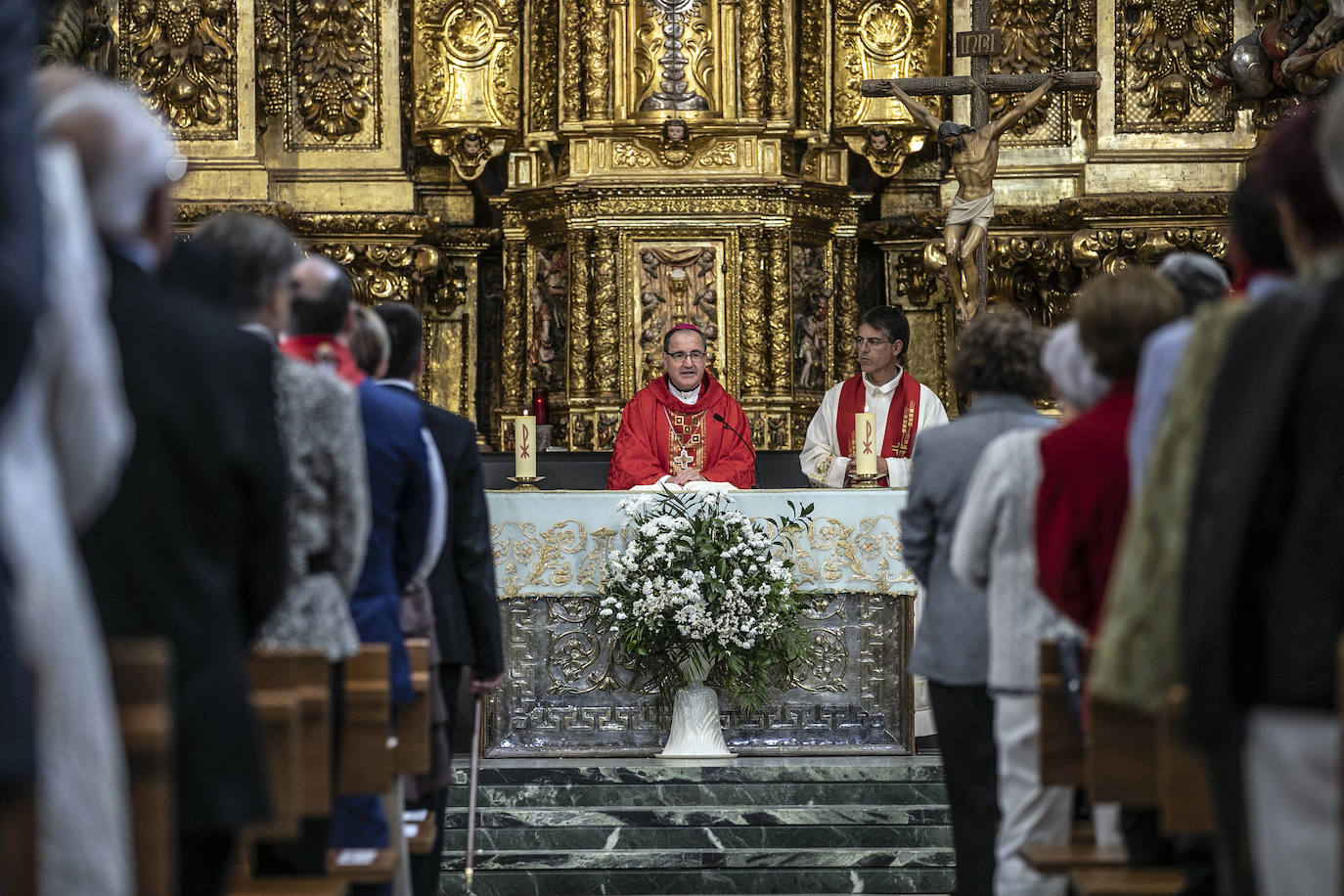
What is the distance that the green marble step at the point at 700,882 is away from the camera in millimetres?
7027

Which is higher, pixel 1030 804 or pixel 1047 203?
pixel 1047 203

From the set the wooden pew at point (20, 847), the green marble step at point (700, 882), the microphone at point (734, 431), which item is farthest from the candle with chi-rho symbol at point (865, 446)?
the wooden pew at point (20, 847)

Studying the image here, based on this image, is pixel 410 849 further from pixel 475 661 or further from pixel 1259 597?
pixel 1259 597

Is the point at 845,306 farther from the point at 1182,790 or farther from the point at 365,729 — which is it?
the point at 1182,790

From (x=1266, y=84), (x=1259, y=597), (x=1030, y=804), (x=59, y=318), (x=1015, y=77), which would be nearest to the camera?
(x=59, y=318)

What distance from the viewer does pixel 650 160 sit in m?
10.5

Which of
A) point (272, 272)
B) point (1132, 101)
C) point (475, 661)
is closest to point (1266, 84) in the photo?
point (1132, 101)

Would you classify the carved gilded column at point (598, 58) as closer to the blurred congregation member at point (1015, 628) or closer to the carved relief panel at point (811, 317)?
the carved relief panel at point (811, 317)

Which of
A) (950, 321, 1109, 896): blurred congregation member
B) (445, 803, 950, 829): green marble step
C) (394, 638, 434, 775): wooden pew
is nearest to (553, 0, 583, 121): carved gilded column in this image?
(445, 803, 950, 829): green marble step

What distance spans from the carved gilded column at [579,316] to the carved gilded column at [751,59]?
3.69ft

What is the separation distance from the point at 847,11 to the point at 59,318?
30.0 feet

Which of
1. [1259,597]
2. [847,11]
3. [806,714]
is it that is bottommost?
[806,714]

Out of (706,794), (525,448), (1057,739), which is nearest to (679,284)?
(525,448)

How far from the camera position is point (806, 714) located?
323 inches
